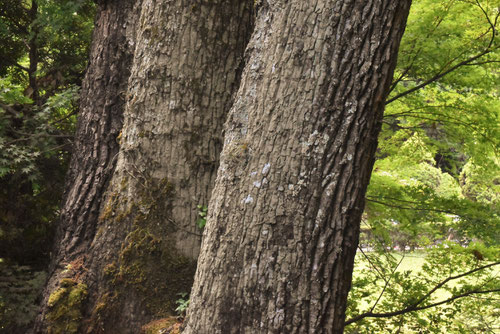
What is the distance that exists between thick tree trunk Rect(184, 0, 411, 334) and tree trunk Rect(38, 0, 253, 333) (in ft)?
3.01

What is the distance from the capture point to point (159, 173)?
2.76 metres

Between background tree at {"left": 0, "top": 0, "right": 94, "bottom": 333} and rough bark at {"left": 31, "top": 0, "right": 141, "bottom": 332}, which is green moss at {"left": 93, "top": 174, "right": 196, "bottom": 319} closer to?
rough bark at {"left": 31, "top": 0, "right": 141, "bottom": 332}

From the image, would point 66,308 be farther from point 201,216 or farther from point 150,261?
point 201,216

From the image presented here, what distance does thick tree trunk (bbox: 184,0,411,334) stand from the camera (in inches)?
69.7

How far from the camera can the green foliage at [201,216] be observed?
276cm

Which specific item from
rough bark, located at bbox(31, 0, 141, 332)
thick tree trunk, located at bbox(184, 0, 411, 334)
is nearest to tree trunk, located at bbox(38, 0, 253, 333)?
rough bark, located at bbox(31, 0, 141, 332)

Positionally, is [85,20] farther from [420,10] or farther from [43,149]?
[420,10]

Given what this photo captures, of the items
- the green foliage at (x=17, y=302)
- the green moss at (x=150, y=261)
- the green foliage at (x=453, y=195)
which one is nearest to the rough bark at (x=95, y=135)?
the green moss at (x=150, y=261)

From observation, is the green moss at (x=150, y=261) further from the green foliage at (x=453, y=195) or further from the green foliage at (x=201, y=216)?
the green foliage at (x=453, y=195)

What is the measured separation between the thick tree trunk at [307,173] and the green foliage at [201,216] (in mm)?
872

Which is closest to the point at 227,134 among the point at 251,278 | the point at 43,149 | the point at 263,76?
the point at 263,76

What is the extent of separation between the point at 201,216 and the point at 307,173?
1166mm

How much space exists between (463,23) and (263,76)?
3221 millimetres

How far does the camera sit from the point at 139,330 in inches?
105
